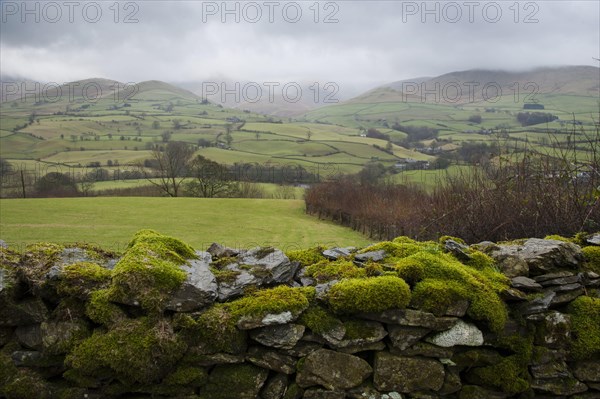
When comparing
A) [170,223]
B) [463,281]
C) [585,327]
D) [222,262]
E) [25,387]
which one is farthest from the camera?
[170,223]

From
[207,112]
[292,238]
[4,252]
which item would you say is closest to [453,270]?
[4,252]

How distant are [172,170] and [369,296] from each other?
54.0 m

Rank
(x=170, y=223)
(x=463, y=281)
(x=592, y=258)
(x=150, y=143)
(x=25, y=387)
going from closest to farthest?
1. (x=25, y=387)
2. (x=463, y=281)
3. (x=592, y=258)
4. (x=170, y=223)
5. (x=150, y=143)

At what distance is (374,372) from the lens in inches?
158

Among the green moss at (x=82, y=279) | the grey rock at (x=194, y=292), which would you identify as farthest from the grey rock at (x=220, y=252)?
the green moss at (x=82, y=279)

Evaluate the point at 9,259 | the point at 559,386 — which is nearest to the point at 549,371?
the point at 559,386

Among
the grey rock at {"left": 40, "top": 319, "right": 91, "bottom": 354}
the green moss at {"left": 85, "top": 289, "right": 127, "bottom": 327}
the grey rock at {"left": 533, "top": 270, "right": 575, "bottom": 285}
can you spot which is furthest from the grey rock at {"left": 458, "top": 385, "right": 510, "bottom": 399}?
the grey rock at {"left": 40, "top": 319, "right": 91, "bottom": 354}

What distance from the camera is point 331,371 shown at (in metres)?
3.93

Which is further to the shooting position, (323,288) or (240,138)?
(240,138)

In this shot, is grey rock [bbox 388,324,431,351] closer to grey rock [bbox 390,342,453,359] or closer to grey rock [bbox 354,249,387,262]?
grey rock [bbox 390,342,453,359]

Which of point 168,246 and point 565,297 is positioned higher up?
point 168,246

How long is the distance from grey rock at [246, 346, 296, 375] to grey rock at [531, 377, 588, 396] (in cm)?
271

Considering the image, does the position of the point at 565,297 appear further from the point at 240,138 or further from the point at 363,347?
the point at 240,138

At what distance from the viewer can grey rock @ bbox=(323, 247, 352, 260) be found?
5188mm
